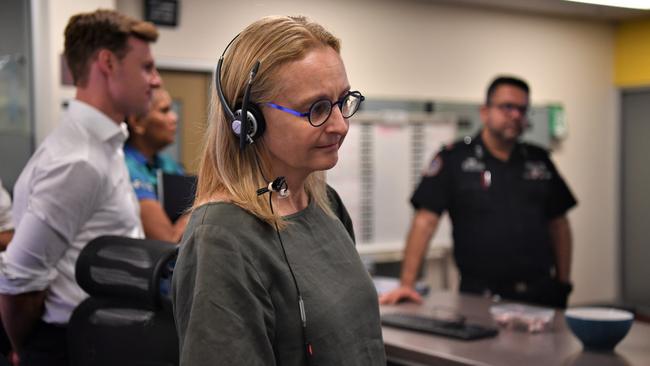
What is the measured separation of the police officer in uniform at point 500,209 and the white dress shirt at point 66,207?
1.72 m

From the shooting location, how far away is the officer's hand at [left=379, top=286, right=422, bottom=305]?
3.01m

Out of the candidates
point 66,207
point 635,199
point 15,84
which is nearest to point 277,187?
point 66,207

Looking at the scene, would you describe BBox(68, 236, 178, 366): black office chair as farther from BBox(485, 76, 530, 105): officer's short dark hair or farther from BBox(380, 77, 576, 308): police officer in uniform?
BBox(485, 76, 530, 105): officer's short dark hair

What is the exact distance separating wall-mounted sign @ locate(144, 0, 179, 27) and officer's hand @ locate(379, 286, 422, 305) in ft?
8.11

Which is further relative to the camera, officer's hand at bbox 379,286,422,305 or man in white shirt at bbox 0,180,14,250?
officer's hand at bbox 379,286,422,305

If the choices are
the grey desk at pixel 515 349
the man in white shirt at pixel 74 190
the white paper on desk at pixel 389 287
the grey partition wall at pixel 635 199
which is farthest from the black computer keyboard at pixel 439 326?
the grey partition wall at pixel 635 199

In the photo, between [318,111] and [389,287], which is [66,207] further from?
[389,287]

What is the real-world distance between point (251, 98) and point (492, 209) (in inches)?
98.4

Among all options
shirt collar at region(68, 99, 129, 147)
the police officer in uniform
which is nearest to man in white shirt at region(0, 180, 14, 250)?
shirt collar at region(68, 99, 129, 147)

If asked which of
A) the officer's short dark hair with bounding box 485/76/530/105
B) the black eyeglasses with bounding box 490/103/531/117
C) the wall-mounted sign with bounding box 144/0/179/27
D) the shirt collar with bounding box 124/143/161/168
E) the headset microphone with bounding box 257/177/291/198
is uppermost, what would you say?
the wall-mounted sign with bounding box 144/0/179/27

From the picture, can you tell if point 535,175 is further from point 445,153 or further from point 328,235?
point 328,235

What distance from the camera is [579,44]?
274 inches

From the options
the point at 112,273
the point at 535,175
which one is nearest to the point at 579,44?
the point at 535,175

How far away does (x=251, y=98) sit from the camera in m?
1.33
